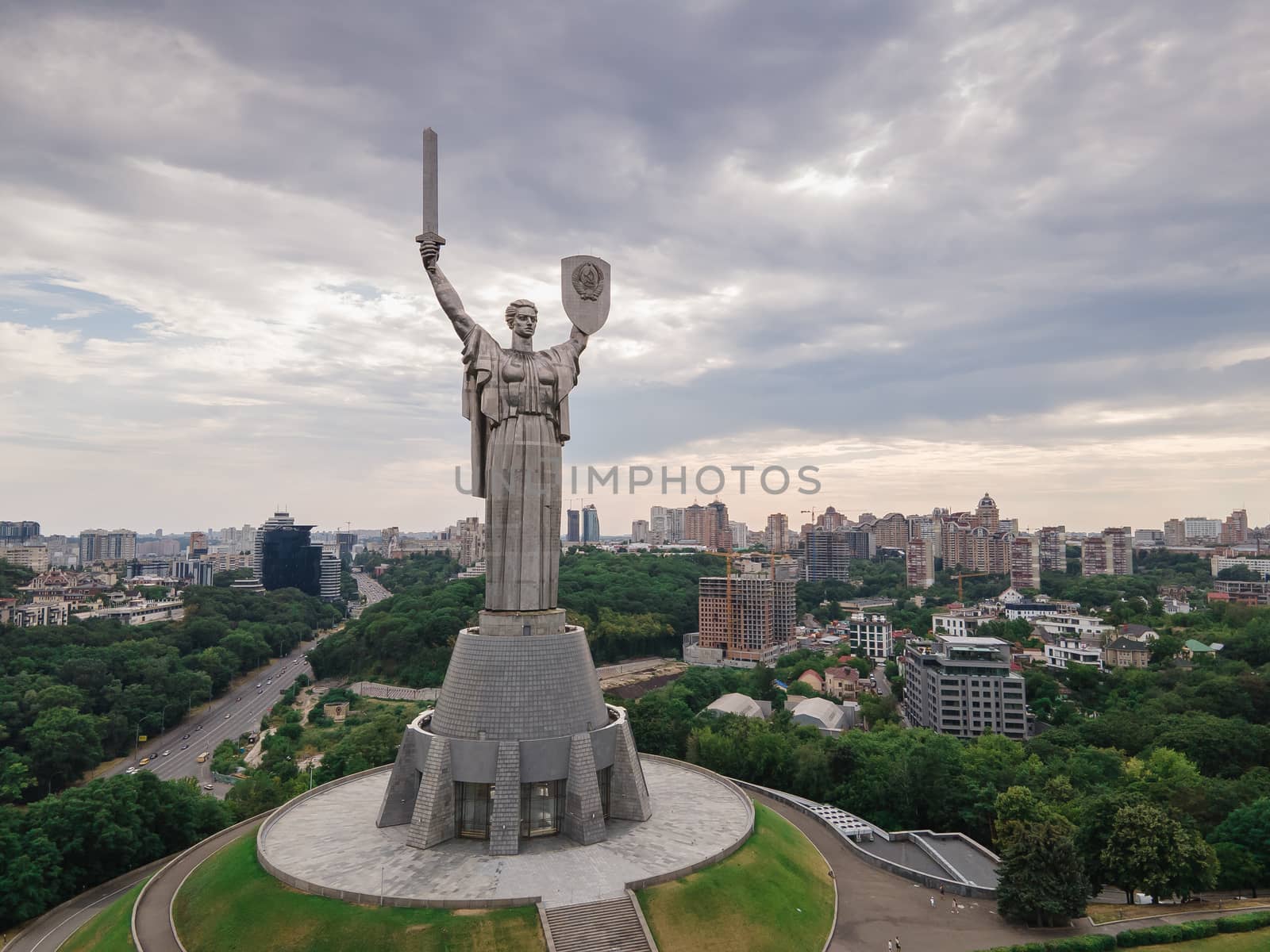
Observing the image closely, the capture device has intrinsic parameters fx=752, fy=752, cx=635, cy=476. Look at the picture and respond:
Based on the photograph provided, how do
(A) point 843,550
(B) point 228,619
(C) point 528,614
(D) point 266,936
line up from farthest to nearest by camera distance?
(A) point 843,550 < (B) point 228,619 < (C) point 528,614 < (D) point 266,936

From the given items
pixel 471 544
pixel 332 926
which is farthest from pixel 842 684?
pixel 471 544

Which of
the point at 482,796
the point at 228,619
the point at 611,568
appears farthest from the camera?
the point at 611,568

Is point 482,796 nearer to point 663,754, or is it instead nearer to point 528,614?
point 528,614

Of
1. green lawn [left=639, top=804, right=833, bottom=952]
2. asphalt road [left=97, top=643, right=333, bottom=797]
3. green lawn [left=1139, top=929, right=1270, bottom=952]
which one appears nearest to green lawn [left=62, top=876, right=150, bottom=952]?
green lawn [left=639, top=804, right=833, bottom=952]

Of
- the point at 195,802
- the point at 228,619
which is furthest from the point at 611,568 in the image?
the point at 195,802

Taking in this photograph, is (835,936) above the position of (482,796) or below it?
below

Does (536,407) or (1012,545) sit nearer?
(536,407)

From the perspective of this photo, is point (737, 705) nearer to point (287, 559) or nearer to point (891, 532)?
point (287, 559)

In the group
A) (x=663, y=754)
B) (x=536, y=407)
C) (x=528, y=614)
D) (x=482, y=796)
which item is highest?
(x=536, y=407)
